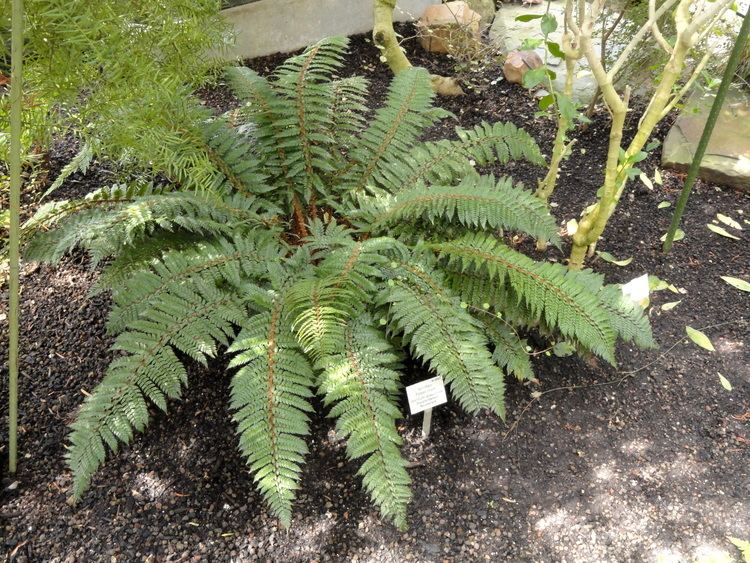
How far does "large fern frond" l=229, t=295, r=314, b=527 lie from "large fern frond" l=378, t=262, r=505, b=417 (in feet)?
1.18

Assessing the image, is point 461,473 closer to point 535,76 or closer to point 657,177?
point 535,76

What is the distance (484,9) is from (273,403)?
4085 mm

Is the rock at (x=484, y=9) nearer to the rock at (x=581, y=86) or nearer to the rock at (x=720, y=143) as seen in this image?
the rock at (x=581, y=86)

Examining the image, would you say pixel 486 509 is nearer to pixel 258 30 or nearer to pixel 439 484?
pixel 439 484

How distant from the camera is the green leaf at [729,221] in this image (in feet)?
9.61

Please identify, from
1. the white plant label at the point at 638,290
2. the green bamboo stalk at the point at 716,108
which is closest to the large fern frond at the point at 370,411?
the white plant label at the point at 638,290

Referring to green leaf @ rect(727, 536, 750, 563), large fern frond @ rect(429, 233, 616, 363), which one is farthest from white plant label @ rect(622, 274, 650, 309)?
green leaf @ rect(727, 536, 750, 563)

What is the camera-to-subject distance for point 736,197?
→ 3111 millimetres

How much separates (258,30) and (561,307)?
3092 mm

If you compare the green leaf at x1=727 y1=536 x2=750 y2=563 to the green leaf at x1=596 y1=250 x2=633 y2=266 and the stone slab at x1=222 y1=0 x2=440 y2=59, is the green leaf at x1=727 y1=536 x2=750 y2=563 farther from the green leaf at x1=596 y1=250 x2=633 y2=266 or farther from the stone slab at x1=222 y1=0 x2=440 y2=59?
the stone slab at x1=222 y1=0 x2=440 y2=59

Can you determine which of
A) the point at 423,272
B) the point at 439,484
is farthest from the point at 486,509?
the point at 423,272

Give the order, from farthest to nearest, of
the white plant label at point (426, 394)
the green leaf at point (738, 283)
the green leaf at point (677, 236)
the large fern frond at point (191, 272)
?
the green leaf at point (677, 236) < the green leaf at point (738, 283) < the large fern frond at point (191, 272) < the white plant label at point (426, 394)

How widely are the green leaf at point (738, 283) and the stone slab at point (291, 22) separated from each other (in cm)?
285

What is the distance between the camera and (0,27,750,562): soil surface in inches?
72.1
